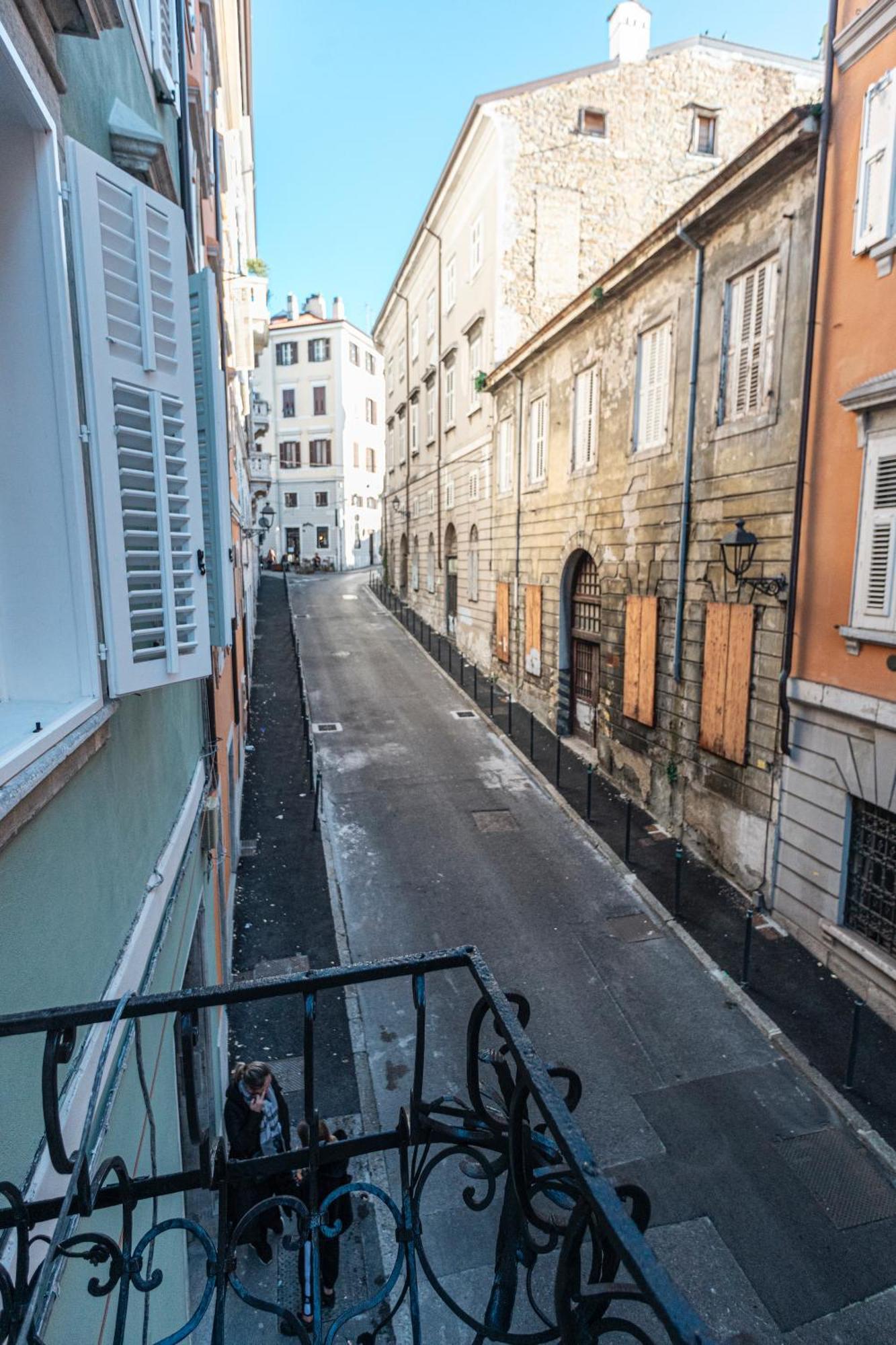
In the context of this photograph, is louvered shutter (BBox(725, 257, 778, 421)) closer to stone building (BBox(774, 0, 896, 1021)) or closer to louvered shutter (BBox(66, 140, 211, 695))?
stone building (BBox(774, 0, 896, 1021))

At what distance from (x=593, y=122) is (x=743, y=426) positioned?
16.5 m

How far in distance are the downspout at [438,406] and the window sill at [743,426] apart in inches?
706

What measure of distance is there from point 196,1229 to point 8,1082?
587mm

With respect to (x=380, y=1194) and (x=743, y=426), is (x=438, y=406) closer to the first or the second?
(x=743, y=426)

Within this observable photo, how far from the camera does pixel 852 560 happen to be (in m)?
8.59

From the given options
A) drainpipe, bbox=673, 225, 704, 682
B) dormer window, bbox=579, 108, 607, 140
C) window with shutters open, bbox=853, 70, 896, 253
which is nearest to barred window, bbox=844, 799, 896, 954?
drainpipe, bbox=673, 225, 704, 682

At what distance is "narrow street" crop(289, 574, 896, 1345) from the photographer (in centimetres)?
540

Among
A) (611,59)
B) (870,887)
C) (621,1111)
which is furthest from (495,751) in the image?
(611,59)

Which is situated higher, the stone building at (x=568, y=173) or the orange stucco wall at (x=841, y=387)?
the stone building at (x=568, y=173)

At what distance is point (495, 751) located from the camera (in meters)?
16.6

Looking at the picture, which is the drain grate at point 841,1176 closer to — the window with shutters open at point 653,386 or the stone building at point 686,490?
the stone building at point 686,490

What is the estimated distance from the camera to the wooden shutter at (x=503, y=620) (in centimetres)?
2133

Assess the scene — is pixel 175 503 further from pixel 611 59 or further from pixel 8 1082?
pixel 611 59

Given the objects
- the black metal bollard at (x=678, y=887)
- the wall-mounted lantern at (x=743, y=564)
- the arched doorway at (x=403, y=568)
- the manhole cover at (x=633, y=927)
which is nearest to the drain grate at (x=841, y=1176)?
the manhole cover at (x=633, y=927)
